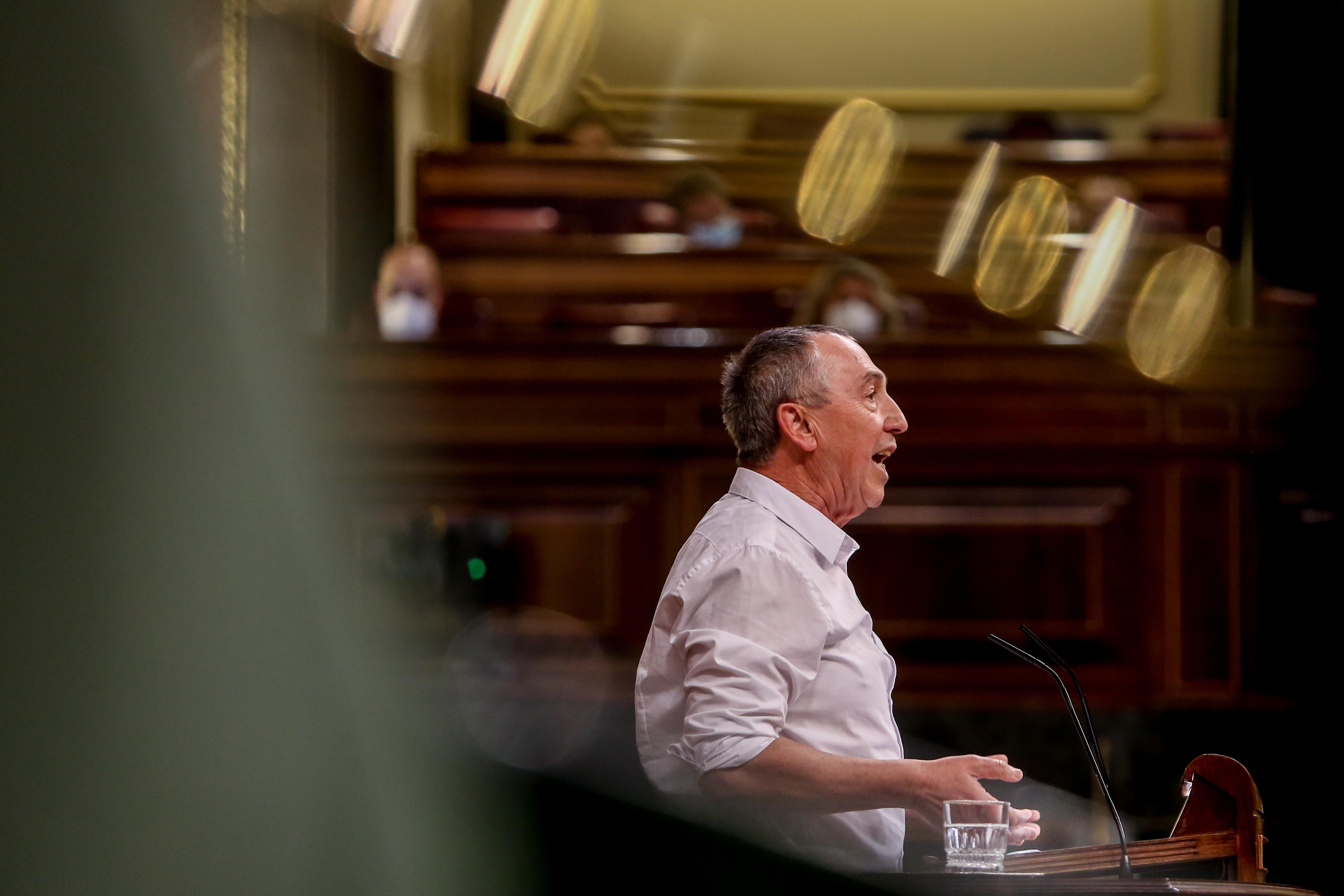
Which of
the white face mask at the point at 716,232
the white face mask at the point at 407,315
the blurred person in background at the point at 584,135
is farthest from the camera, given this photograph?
the blurred person in background at the point at 584,135

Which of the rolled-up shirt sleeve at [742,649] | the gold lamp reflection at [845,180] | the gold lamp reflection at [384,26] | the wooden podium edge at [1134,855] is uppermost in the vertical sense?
the gold lamp reflection at [384,26]

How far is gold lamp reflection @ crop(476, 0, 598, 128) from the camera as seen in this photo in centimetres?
591

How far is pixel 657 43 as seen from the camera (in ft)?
19.9

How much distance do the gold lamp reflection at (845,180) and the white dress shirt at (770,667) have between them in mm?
3662

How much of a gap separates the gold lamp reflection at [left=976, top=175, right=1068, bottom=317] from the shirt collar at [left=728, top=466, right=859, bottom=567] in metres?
3.15

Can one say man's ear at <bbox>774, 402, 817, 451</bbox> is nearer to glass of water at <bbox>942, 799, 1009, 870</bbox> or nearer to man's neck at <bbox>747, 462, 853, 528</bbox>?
man's neck at <bbox>747, 462, 853, 528</bbox>

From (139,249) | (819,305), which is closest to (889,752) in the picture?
(139,249)

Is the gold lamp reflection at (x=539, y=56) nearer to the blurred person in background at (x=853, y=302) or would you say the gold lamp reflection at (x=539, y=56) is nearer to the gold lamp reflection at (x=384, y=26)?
the gold lamp reflection at (x=384, y=26)

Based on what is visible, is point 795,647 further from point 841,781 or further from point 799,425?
point 799,425

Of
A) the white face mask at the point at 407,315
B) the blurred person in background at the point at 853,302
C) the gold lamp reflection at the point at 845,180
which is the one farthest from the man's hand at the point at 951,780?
the gold lamp reflection at the point at 845,180

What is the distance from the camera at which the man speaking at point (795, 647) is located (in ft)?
3.07

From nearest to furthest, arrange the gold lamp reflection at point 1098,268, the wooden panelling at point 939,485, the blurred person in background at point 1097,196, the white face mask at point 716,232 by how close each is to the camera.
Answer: the wooden panelling at point 939,485
the gold lamp reflection at point 1098,268
the white face mask at point 716,232
the blurred person in background at point 1097,196

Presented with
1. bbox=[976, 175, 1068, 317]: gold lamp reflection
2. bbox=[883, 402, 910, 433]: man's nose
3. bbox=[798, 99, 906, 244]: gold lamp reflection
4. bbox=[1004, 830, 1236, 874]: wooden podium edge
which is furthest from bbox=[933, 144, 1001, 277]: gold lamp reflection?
bbox=[1004, 830, 1236, 874]: wooden podium edge

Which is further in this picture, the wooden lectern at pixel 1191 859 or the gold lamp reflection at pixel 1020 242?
the gold lamp reflection at pixel 1020 242
